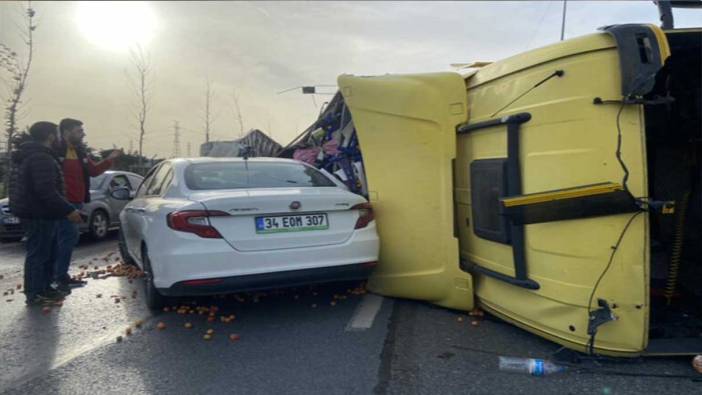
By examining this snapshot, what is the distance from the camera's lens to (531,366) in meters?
2.87

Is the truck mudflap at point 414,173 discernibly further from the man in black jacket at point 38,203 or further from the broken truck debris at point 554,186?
the man in black jacket at point 38,203

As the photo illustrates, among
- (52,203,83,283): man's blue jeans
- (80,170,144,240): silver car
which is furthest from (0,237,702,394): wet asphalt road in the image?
(80,170,144,240): silver car

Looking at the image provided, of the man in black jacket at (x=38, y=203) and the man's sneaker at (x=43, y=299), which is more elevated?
the man in black jacket at (x=38, y=203)

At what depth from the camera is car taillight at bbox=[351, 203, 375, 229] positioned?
4.07 metres

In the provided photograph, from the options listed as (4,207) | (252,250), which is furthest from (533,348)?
(4,207)

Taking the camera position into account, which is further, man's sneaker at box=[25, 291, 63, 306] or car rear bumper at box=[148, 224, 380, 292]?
man's sneaker at box=[25, 291, 63, 306]

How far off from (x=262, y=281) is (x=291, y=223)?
505 mm

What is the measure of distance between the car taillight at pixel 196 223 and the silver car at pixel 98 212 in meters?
5.76

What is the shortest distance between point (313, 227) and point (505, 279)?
5.00ft

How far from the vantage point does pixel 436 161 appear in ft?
12.7

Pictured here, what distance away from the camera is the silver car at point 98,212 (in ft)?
27.8

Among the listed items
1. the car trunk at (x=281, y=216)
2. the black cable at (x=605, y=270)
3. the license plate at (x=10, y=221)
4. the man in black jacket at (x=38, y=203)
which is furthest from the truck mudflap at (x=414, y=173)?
the license plate at (x=10, y=221)

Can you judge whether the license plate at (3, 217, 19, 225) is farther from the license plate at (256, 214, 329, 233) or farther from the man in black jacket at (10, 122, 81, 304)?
the license plate at (256, 214, 329, 233)

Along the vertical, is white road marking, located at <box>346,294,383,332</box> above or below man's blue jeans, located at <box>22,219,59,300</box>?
below
